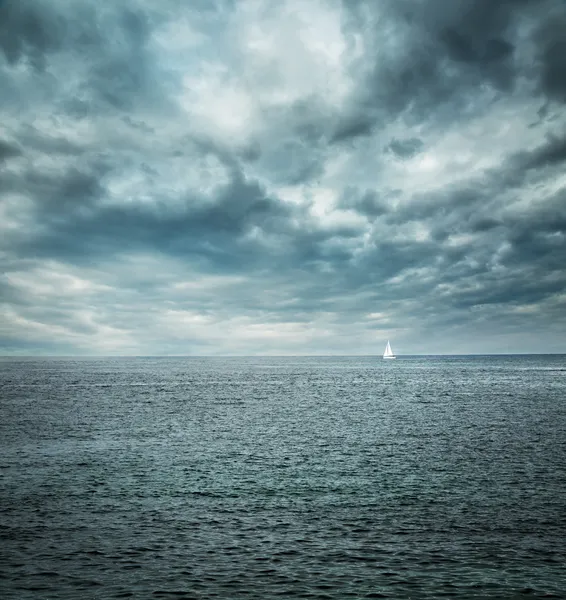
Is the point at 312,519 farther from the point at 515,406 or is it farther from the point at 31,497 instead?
the point at 515,406

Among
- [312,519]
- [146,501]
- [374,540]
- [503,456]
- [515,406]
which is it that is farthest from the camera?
[515,406]

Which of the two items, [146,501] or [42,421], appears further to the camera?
[42,421]

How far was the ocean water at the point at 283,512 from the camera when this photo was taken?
2267 centimetres

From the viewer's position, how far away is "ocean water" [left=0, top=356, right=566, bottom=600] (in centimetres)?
2267

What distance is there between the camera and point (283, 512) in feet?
105

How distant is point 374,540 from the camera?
1081 inches

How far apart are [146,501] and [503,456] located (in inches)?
1295

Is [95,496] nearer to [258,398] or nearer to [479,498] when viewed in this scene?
[479,498]

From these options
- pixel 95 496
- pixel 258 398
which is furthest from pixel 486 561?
pixel 258 398

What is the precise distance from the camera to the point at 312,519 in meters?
30.8

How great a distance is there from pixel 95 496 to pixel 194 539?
1129 centimetres

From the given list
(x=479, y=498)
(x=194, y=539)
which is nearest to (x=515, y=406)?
(x=479, y=498)

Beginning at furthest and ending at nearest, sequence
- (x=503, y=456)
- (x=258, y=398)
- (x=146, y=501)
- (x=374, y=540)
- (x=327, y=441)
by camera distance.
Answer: (x=258, y=398)
(x=327, y=441)
(x=503, y=456)
(x=146, y=501)
(x=374, y=540)

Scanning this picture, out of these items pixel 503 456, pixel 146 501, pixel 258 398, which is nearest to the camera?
pixel 146 501
